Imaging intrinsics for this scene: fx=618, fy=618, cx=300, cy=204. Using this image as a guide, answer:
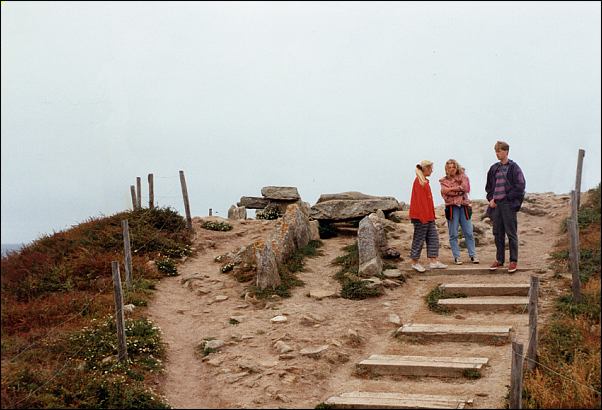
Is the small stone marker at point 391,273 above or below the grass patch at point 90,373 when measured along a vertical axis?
above

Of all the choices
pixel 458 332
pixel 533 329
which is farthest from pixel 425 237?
pixel 533 329

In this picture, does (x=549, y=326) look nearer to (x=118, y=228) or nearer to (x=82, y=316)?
(x=82, y=316)

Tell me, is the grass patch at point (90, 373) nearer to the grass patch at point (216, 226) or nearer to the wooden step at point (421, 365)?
the wooden step at point (421, 365)

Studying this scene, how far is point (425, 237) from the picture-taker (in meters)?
16.3

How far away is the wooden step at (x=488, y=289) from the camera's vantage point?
13873 millimetres

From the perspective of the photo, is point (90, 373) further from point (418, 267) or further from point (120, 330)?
point (418, 267)

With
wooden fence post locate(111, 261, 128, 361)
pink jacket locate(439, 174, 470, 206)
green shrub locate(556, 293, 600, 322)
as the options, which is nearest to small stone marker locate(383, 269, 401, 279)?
pink jacket locate(439, 174, 470, 206)

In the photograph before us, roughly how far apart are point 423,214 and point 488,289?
8.89 feet

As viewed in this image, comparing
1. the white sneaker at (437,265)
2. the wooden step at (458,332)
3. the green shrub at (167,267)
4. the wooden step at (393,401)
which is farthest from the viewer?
the green shrub at (167,267)

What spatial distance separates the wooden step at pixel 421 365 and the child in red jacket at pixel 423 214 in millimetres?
5463

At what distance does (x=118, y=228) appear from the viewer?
65.5 feet

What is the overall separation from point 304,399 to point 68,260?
10.4 m

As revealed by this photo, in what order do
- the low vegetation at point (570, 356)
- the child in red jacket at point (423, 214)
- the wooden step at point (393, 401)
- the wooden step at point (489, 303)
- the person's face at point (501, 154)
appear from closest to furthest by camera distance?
1. the low vegetation at point (570, 356)
2. the wooden step at point (393, 401)
3. the wooden step at point (489, 303)
4. the person's face at point (501, 154)
5. the child in red jacket at point (423, 214)

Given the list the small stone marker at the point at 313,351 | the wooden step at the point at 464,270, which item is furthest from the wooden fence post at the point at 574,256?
the small stone marker at the point at 313,351
